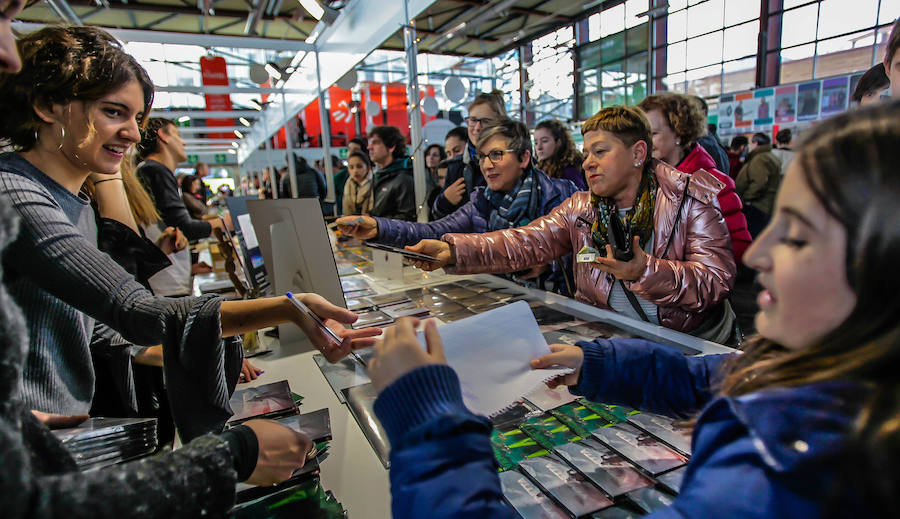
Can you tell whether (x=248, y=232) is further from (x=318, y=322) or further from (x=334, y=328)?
(x=318, y=322)

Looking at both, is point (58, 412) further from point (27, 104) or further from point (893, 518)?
point (893, 518)

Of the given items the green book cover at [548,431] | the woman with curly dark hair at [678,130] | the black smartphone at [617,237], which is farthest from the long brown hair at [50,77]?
the woman with curly dark hair at [678,130]

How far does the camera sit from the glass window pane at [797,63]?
920cm

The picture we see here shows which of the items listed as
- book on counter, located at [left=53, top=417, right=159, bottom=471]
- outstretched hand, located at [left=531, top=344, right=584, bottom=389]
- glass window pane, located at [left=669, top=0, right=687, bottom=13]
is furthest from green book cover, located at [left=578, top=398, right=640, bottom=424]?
glass window pane, located at [left=669, top=0, right=687, bottom=13]

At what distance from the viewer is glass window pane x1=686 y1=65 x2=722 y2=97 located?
1068cm

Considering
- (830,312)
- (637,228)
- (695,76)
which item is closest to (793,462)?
(830,312)

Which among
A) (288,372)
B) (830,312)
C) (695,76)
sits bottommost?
(288,372)

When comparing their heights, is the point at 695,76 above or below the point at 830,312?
above

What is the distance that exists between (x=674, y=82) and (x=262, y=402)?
12591mm

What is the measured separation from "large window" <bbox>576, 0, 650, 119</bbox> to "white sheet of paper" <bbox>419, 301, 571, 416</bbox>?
40.5 ft

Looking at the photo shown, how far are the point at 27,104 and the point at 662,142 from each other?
8.64 ft

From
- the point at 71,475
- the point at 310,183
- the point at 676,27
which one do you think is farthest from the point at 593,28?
the point at 71,475

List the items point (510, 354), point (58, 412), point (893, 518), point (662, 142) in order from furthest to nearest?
point (662, 142), point (58, 412), point (510, 354), point (893, 518)

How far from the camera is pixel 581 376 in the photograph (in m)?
0.90
